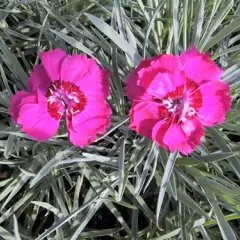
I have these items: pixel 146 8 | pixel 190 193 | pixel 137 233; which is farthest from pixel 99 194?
pixel 146 8

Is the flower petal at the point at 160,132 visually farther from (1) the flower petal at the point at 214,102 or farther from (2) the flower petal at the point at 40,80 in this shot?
(2) the flower petal at the point at 40,80

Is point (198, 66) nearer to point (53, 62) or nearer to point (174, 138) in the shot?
point (174, 138)

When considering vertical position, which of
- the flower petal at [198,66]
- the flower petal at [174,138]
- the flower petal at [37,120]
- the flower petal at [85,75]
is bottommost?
the flower petal at [37,120]

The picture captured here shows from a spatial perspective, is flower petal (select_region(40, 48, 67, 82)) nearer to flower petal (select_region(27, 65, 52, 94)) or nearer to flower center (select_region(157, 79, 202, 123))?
flower petal (select_region(27, 65, 52, 94))

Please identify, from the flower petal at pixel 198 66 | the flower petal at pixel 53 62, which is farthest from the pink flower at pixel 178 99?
the flower petal at pixel 53 62

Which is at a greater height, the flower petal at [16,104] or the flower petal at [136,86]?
the flower petal at [136,86]
